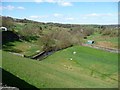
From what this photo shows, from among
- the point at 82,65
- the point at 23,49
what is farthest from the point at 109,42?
the point at 82,65

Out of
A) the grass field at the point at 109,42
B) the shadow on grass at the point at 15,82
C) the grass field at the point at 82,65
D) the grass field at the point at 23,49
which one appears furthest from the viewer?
the grass field at the point at 109,42

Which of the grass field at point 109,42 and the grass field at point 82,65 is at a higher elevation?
the grass field at point 109,42

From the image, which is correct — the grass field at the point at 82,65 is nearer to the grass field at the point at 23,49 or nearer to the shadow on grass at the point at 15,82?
the shadow on grass at the point at 15,82

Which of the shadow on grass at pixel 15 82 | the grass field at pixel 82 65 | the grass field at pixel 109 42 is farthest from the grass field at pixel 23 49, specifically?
the shadow on grass at pixel 15 82

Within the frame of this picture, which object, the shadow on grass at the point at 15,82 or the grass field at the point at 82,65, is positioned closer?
the shadow on grass at the point at 15,82

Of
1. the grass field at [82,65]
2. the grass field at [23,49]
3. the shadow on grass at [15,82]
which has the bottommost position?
the grass field at [82,65]

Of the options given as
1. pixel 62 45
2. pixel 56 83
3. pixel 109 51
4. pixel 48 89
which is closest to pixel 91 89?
pixel 56 83

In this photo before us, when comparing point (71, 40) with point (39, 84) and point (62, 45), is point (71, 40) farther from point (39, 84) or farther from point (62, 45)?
point (39, 84)

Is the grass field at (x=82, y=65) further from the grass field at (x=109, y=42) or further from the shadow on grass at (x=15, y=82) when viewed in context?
the grass field at (x=109, y=42)

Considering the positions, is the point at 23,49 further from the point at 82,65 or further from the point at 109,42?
the point at 109,42

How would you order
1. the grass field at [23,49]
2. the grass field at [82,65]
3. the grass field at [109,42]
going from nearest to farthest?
the grass field at [82,65] → the grass field at [23,49] → the grass field at [109,42]

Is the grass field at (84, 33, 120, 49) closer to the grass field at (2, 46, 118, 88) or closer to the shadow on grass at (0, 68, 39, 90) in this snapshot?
the grass field at (2, 46, 118, 88)
